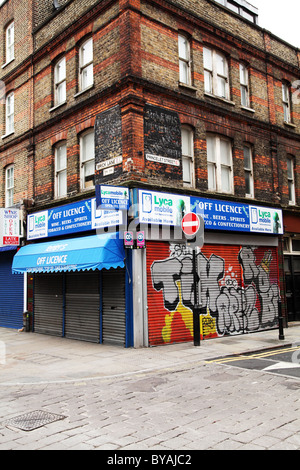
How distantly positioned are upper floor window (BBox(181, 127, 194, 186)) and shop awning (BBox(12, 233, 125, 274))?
3.67 metres

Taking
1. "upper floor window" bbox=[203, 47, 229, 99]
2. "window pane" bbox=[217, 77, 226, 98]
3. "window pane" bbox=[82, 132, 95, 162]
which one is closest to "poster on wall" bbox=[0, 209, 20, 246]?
"window pane" bbox=[82, 132, 95, 162]

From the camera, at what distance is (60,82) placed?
1591 centimetres

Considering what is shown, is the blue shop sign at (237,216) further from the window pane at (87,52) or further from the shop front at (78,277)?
the window pane at (87,52)

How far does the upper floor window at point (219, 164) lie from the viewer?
1486 cm

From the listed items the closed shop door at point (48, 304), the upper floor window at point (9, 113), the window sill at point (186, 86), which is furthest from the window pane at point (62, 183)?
the window sill at point (186, 86)

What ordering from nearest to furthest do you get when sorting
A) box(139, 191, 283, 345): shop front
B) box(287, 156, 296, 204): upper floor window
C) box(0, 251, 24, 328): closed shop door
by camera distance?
box(139, 191, 283, 345): shop front → box(0, 251, 24, 328): closed shop door → box(287, 156, 296, 204): upper floor window

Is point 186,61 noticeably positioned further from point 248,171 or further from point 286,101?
point 286,101

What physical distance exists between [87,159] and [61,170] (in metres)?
1.77

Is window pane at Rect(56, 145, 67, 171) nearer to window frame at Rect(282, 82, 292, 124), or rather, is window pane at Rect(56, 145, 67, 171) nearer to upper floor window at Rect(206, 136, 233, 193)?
upper floor window at Rect(206, 136, 233, 193)

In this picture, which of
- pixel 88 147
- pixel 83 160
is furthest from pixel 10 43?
pixel 83 160

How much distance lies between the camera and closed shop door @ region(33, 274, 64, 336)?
14844 mm

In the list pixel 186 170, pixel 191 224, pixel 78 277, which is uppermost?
pixel 186 170

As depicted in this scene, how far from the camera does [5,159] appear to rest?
18.9m

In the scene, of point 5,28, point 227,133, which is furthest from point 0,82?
point 227,133
